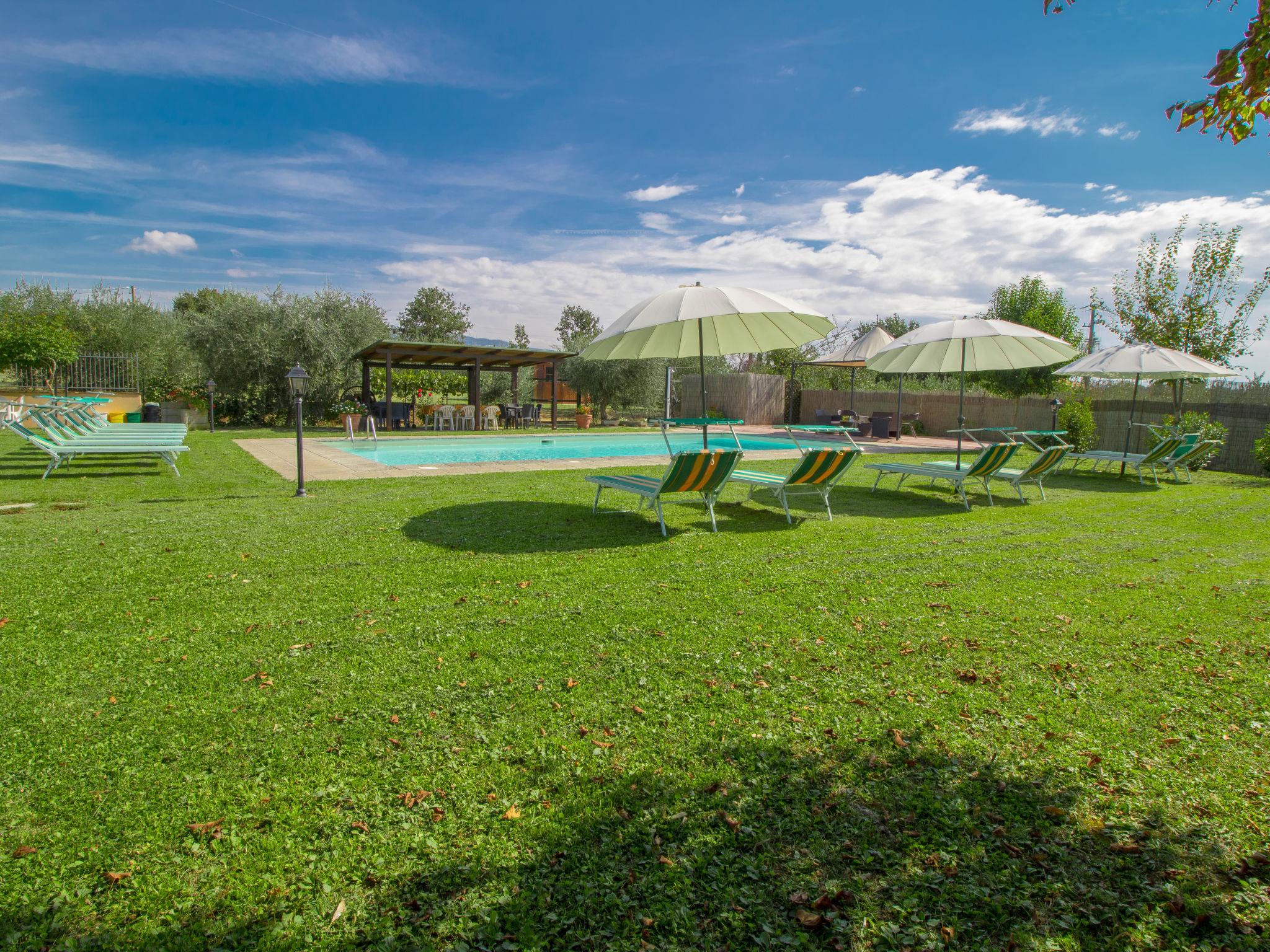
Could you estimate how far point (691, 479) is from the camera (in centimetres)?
582

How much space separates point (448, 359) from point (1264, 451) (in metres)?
20.5

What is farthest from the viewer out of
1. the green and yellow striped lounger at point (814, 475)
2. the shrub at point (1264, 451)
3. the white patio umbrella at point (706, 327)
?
the shrub at point (1264, 451)

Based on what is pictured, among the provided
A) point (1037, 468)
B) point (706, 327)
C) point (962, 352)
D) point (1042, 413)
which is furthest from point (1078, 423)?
point (706, 327)

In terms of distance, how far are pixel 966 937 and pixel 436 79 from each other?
19592 mm

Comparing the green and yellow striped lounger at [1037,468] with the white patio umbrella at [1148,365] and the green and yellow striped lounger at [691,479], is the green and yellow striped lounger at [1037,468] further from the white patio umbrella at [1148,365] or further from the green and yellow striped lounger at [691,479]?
the green and yellow striped lounger at [691,479]

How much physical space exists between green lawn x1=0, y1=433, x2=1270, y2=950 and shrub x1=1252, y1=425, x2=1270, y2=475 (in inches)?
388

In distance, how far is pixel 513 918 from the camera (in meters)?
1.59

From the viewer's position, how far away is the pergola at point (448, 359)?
18812mm

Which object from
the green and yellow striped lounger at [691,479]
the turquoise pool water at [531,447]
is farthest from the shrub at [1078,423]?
the green and yellow striped lounger at [691,479]

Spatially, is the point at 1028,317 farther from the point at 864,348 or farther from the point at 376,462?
the point at 376,462

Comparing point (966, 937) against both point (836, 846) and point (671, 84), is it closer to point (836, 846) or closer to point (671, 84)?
point (836, 846)

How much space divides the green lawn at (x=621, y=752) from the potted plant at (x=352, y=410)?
51.7 feet

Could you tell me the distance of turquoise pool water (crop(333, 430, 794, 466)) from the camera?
13547 mm

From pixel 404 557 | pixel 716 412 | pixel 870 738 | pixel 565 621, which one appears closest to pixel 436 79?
pixel 716 412
